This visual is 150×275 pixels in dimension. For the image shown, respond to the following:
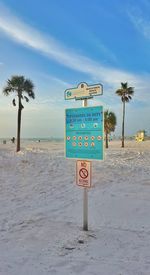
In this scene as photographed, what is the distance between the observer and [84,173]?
6320 millimetres

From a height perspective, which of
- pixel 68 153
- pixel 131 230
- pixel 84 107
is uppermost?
pixel 84 107

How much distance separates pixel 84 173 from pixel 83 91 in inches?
69.4

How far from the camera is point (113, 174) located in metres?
13.8

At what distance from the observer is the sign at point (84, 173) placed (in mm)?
6219

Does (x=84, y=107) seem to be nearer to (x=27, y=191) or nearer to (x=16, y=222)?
(x=16, y=222)

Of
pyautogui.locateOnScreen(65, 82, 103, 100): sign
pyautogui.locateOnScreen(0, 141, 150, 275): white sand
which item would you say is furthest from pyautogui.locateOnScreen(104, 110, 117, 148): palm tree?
pyautogui.locateOnScreen(65, 82, 103, 100): sign

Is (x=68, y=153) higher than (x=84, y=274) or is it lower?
higher

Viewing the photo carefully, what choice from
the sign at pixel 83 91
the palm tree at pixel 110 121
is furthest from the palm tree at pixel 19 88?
the sign at pixel 83 91

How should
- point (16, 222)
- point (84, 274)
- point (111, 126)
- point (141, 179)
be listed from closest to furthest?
1. point (84, 274)
2. point (16, 222)
3. point (141, 179)
4. point (111, 126)

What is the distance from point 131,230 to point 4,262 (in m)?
2.95

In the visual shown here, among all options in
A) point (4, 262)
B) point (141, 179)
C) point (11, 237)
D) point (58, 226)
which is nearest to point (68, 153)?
point (58, 226)

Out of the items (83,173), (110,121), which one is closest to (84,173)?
(83,173)

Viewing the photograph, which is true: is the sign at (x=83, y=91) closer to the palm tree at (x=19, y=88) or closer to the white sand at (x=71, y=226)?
the white sand at (x=71, y=226)

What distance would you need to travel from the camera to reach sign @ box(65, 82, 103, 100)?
19.6 feet
